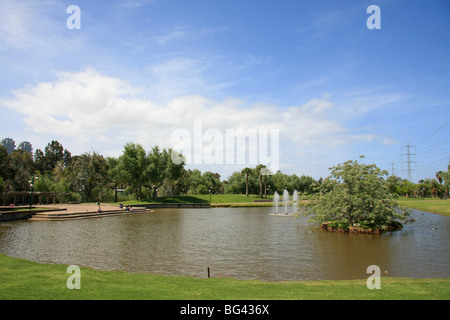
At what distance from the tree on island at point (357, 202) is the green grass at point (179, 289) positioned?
18.8 m

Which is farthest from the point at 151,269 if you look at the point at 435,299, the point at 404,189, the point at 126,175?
the point at 404,189

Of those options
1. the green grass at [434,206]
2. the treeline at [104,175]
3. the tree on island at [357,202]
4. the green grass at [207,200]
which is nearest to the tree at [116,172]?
the treeline at [104,175]

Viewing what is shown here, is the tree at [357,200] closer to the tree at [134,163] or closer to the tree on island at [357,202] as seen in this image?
the tree on island at [357,202]

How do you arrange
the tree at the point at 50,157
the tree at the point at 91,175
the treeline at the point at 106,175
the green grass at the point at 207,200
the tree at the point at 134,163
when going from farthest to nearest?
the tree at the point at 50,157 < the tree at the point at 134,163 < the tree at the point at 91,175 < the green grass at the point at 207,200 < the treeline at the point at 106,175

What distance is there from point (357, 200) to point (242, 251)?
14154 millimetres

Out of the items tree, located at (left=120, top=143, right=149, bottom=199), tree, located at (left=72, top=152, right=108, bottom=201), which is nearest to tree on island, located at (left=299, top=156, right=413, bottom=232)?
tree, located at (left=120, top=143, right=149, bottom=199)

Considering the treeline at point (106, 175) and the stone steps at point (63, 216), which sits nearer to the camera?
the stone steps at point (63, 216)

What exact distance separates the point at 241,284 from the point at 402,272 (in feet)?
28.5

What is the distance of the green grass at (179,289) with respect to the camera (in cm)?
866

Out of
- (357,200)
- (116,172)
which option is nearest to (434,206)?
(357,200)

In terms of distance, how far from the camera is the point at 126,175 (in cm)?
7769

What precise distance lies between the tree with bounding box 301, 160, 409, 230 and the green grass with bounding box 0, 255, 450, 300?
18896 millimetres

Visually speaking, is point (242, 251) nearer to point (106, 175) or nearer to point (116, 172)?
point (116, 172)

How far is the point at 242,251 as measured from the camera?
64.8 ft
